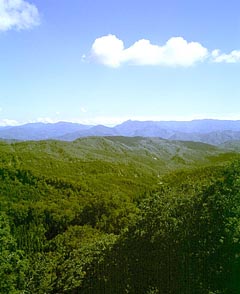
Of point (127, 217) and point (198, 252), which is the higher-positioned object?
point (198, 252)

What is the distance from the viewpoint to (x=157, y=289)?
35938 mm

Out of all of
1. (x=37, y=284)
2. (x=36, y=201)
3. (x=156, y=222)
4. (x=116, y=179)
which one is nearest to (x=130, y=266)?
(x=156, y=222)

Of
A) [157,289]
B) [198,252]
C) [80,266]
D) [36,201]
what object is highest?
[198,252]

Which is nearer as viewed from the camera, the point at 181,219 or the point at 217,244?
the point at 217,244

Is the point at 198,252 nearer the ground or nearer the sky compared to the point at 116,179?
nearer the sky

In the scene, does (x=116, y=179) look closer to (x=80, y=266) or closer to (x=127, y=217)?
(x=127, y=217)

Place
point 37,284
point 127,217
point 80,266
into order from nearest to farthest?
point 80,266 < point 37,284 < point 127,217

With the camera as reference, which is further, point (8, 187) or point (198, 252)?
point (8, 187)

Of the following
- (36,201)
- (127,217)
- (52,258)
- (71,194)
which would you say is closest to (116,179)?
(71,194)

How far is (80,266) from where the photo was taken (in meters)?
51.6

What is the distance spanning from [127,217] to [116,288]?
60796 mm

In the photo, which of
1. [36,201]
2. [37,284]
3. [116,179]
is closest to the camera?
[37,284]

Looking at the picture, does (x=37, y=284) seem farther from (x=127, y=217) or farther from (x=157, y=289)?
(x=127, y=217)

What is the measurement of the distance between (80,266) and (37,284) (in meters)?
11.3
